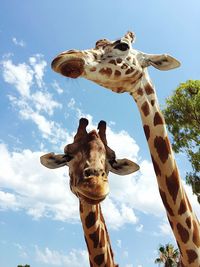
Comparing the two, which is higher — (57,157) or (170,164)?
(57,157)

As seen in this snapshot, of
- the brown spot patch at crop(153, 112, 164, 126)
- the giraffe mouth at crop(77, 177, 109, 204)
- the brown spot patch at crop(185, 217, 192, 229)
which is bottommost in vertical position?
the brown spot patch at crop(185, 217, 192, 229)

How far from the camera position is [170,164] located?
4.18m

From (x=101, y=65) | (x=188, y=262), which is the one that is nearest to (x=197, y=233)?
(x=188, y=262)

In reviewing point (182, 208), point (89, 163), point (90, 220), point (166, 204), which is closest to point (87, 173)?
point (89, 163)

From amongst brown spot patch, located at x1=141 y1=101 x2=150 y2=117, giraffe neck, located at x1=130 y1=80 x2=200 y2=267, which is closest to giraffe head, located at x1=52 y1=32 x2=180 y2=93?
brown spot patch, located at x1=141 y1=101 x2=150 y2=117

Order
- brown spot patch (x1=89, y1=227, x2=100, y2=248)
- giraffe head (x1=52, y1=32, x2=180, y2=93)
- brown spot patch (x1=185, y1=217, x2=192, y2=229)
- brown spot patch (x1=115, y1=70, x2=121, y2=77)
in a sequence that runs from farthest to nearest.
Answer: brown spot patch (x1=89, y1=227, x2=100, y2=248)
brown spot patch (x1=115, y1=70, x2=121, y2=77)
giraffe head (x1=52, y1=32, x2=180, y2=93)
brown spot patch (x1=185, y1=217, x2=192, y2=229)

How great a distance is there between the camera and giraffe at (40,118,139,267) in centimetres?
313

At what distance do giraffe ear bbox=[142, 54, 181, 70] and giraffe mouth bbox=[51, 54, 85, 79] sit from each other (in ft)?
3.46

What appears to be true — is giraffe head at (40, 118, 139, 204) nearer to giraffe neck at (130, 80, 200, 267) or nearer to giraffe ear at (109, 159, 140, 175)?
giraffe ear at (109, 159, 140, 175)

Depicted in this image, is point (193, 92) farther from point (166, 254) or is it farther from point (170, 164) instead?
point (166, 254)

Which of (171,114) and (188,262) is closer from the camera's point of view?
(188,262)

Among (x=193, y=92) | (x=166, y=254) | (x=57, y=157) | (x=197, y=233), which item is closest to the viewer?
(x=197, y=233)

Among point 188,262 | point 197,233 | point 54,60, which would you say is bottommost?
point 188,262

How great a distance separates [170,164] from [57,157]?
1.36 metres
